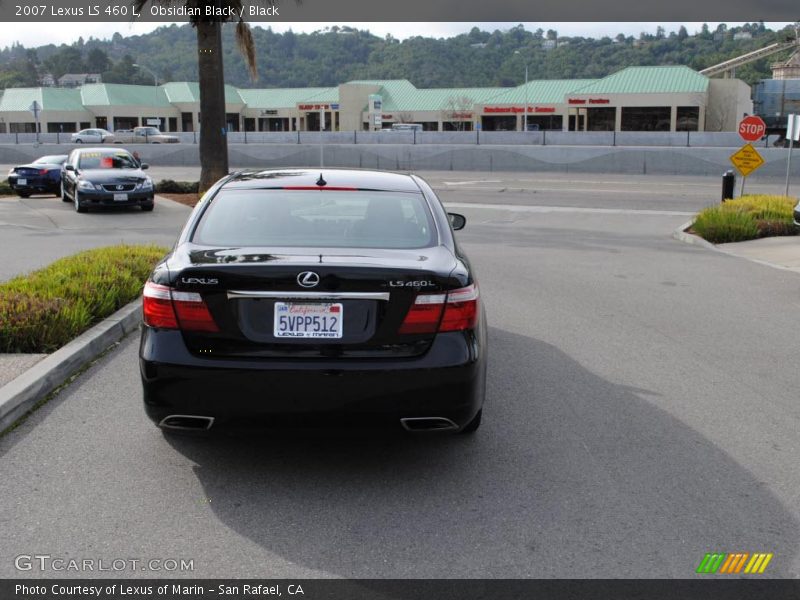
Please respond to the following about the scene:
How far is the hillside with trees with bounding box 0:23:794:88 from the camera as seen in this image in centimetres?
15288

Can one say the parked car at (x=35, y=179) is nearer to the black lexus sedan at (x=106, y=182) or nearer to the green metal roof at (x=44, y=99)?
the black lexus sedan at (x=106, y=182)

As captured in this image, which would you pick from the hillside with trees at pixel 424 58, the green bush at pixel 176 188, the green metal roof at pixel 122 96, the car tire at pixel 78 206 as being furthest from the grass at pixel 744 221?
the hillside with trees at pixel 424 58

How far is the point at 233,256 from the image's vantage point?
183 inches

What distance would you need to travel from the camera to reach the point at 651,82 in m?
73.8

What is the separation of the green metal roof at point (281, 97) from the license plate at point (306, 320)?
91390 mm

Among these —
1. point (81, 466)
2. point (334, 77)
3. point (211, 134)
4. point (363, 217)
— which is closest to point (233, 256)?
point (363, 217)

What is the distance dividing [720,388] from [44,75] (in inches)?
8430

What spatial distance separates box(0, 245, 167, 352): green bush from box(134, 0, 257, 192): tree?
44.9 feet

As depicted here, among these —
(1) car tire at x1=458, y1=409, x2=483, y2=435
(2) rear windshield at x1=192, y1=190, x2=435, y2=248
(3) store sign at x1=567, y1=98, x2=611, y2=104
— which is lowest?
(1) car tire at x1=458, y1=409, x2=483, y2=435

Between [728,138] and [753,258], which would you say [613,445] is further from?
[728,138]

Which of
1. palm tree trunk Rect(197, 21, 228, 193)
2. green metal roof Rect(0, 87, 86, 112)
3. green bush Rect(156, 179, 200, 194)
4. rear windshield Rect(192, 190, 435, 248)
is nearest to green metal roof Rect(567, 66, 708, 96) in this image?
green metal roof Rect(0, 87, 86, 112)

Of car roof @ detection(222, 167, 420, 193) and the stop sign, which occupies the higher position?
the stop sign

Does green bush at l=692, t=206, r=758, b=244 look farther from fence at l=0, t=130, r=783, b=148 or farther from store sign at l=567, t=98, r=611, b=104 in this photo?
store sign at l=567, t=98, r=611, b=104

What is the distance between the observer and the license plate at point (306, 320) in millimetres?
4453
